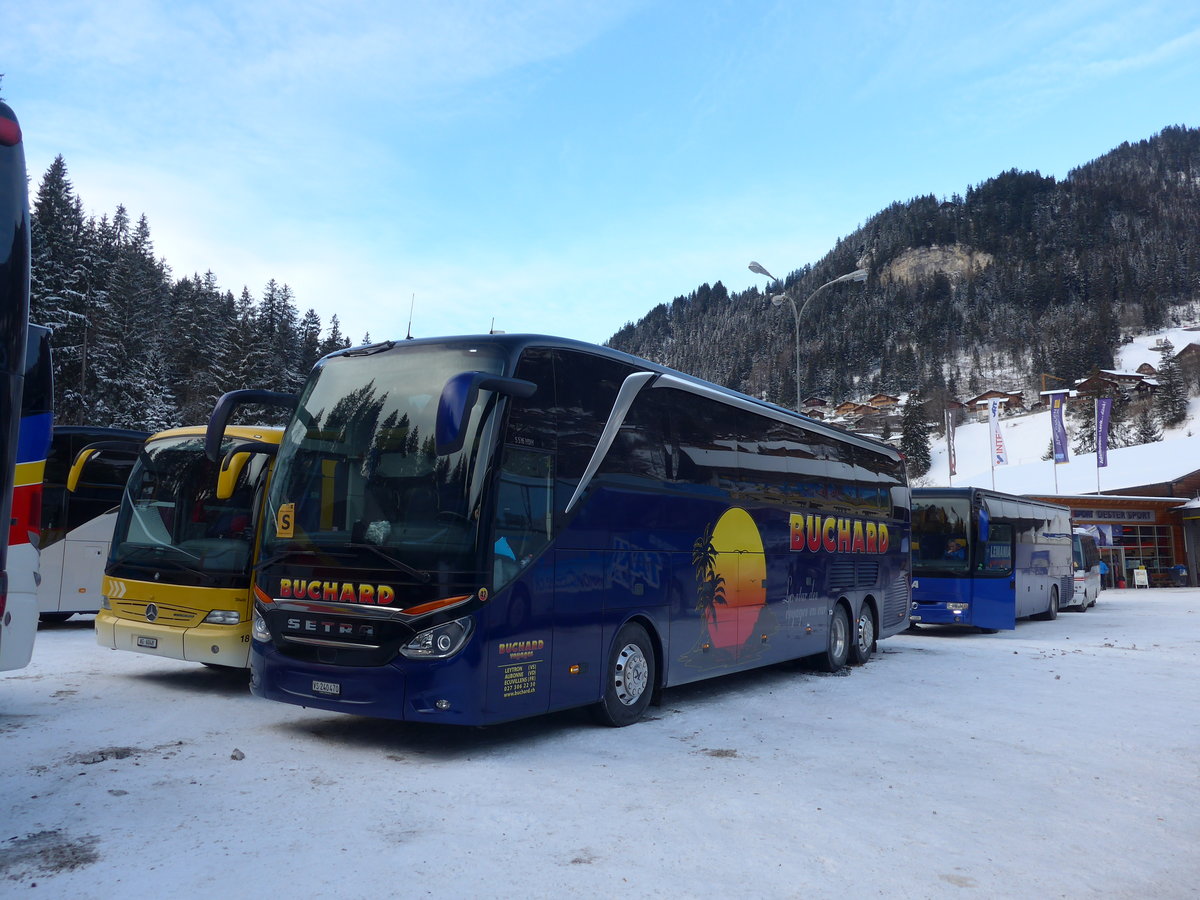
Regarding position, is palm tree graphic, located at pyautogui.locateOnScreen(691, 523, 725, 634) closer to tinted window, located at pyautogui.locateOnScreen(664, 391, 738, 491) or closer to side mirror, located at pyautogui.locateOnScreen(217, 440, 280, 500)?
tinted window, located at pyautogui.locateOnScreen(664, 391, 738, 491)

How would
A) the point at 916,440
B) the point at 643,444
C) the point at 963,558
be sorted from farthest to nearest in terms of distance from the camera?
the point at 916,440 < the point at 963,558 < the point at 643,444

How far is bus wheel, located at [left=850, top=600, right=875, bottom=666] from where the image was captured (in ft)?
45.4

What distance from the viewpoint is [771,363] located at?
162 meters

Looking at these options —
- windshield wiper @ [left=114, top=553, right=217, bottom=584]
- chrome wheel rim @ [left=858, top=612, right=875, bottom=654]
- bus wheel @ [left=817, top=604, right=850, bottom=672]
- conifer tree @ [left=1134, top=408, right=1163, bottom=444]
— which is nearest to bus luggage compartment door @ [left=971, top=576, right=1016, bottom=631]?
chrome wheel rim @ [left=858, top=612, right=875, bottom=654]

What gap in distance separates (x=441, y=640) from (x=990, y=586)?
15.6 metres

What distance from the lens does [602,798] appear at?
19.5ft

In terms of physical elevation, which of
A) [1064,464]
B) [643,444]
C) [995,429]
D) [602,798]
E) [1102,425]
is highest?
[995,429]

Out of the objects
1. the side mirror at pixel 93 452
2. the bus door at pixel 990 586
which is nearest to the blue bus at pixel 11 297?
the side mirror at pixel 93 452

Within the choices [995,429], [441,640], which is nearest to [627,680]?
[441,640]

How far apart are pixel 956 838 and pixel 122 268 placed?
71.7m

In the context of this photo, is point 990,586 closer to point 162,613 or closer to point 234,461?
point 234,461

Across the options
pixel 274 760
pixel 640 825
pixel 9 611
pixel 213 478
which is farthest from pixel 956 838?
pixel 213 478

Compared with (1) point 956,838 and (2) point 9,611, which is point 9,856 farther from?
(1) point 956,838

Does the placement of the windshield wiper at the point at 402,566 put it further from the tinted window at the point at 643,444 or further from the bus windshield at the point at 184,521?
the bus windshield at the point at 184,521
